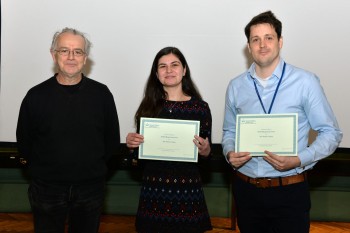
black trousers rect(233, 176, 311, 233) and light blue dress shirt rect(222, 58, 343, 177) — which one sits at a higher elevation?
light blue dress shirt rect(222, 58, 343, 177)

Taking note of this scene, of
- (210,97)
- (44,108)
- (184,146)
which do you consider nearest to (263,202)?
(184,146)

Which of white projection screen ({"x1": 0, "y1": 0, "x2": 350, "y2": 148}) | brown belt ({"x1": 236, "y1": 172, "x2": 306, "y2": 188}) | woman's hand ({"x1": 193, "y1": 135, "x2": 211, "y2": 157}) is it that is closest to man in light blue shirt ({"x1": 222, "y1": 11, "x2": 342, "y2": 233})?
brown belt ({"x1": 236, "y1": 172, "x2": 306, "y2": 188})

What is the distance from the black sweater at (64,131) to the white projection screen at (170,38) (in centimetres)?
134

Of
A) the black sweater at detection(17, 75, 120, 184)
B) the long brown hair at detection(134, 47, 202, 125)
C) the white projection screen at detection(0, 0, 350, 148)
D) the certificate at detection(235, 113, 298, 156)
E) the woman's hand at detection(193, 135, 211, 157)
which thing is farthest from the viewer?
the white projection screen at detection(0, 0, 350, 148)

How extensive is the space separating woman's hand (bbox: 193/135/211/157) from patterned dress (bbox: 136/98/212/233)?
0.30ft

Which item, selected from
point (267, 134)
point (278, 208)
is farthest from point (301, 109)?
point (278, 208)

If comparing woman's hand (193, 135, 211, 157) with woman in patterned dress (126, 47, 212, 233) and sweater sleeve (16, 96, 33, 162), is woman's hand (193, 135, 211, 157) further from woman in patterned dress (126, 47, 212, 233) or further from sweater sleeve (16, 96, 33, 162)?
sweater sleeve (16, 96, 33, 162)

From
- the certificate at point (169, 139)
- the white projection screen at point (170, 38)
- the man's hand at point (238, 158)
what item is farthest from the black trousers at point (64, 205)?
the white projection screen at point (170, 38)

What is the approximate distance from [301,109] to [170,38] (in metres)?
1.82

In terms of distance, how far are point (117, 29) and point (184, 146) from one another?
1647mm

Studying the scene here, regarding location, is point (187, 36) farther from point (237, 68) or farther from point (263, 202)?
point (263, 202)

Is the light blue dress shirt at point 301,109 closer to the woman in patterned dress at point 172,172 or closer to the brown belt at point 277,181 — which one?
the brown belt at point 277,181

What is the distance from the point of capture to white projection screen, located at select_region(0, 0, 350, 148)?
374cm

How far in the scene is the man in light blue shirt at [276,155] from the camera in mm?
2258
